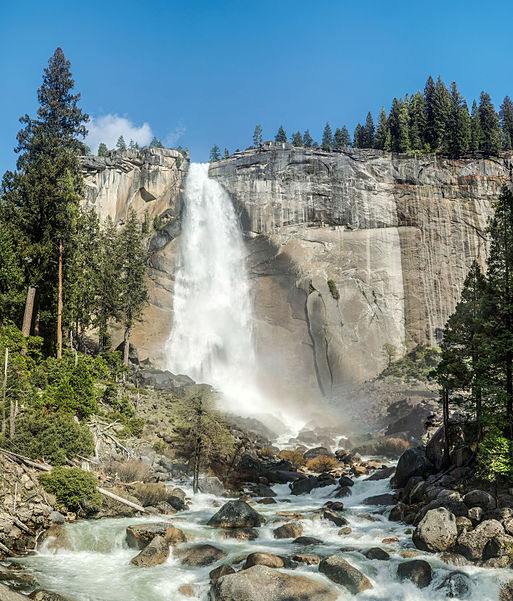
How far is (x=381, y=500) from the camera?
26.3m

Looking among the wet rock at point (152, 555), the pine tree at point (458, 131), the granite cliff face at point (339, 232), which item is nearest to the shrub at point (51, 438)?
the wet rock at point (152, 555)

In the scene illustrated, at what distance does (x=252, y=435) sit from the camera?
45469 mm

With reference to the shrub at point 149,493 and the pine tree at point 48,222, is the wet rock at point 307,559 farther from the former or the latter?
the pine tree at point 48,222

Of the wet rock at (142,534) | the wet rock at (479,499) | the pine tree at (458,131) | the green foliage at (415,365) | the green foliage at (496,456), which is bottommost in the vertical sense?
the wet rock at (142,534)

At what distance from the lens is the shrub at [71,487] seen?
19922mm

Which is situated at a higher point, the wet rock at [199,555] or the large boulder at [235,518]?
the wet rock at [199,555]

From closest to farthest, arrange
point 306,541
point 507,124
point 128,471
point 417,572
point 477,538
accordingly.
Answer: point 417,572
point 477,538
point 306,541
point 128,471
point 507,124

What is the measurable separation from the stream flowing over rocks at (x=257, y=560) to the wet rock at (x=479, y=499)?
0.25 ft

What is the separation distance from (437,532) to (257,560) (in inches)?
265

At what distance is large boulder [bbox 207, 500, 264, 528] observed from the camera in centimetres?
2120

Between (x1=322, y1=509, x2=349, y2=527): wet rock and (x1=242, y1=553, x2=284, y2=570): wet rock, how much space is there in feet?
21.7

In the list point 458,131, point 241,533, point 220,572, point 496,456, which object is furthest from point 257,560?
point 458,131

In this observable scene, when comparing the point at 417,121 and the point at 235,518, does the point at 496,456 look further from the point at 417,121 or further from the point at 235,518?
the point at 417,121

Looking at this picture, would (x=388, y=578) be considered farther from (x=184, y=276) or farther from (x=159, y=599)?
(x=184, y=276)
